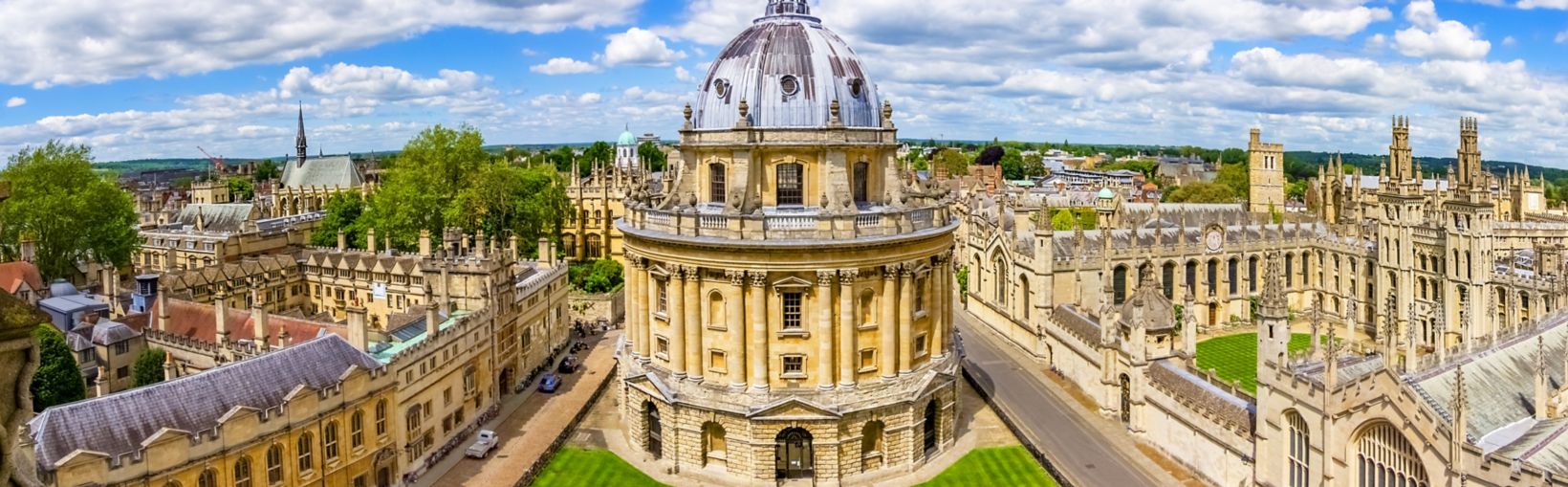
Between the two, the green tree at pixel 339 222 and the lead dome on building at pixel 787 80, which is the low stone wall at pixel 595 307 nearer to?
the green tree at pixel 339 222

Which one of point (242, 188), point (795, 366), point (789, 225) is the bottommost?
point (795, 366)

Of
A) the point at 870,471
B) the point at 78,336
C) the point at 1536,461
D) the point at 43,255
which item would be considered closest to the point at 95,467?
the point at 78,336

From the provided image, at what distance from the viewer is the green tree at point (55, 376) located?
3747 centimetres

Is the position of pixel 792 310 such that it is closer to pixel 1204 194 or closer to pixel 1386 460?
pixel 1386 460

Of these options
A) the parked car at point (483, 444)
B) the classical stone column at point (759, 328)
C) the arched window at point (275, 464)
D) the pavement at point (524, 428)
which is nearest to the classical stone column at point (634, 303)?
the pavement at point (524, 428)

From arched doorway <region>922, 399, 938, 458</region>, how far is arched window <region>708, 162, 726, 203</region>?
12.0 m

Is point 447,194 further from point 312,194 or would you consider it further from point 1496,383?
point 1496,383

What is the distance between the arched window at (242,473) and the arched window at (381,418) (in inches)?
241

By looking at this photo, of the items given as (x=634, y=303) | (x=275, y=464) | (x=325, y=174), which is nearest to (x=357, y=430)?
(x=275, y=464)

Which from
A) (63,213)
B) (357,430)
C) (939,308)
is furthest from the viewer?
(63,213)

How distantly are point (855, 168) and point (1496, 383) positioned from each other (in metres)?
22.4

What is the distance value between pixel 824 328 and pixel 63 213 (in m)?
52.7

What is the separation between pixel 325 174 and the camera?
122m

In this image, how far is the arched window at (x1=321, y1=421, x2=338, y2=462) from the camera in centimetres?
3403
